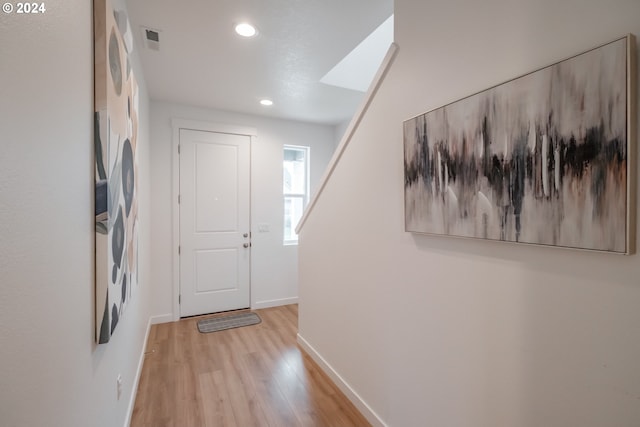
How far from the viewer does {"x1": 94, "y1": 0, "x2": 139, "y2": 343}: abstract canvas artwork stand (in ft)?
3.52

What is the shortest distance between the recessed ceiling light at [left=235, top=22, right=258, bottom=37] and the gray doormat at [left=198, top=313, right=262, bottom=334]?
9.50 feet

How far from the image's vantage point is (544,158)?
911 millimetres

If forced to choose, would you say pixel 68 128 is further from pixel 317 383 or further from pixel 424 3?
pixel 317 383

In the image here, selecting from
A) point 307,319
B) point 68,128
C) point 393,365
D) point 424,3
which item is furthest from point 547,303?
point 307,319

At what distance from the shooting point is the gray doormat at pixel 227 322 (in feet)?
10.5

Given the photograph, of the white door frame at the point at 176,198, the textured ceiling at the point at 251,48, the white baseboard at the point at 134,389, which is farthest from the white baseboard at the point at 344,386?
the textured ceiling at the point at 251,48

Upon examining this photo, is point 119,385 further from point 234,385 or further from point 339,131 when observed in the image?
point 339,131

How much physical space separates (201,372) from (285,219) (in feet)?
7.44

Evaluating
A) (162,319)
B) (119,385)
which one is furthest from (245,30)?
(162,319)

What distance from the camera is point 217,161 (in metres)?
3.63

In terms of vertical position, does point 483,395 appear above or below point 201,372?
above

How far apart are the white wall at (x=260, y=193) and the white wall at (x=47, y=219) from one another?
2.52 m

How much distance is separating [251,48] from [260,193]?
199 cm

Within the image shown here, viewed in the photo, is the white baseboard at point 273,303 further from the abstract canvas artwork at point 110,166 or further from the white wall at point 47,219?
the white wall at point 47,219
